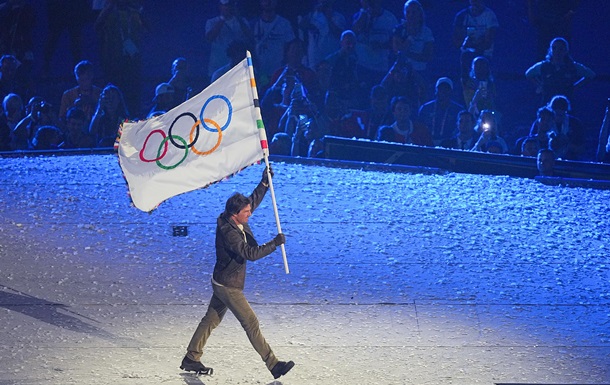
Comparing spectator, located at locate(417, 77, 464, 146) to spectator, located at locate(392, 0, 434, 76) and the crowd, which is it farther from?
spectator, located at locate(392, 0, 434, 76)

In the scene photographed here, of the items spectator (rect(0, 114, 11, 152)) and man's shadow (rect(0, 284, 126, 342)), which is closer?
man's shadow (rect(0, 284, 126, 342))

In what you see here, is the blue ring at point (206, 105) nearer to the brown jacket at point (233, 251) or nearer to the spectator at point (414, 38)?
the brown jacket at point (233, 251)

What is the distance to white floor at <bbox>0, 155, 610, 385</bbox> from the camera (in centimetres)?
816

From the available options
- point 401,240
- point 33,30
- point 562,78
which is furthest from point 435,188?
point 33,30

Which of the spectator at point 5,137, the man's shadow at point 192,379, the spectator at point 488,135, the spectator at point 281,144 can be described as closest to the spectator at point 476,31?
the spectator at point 488,135

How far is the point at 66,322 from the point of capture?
9.03 meters

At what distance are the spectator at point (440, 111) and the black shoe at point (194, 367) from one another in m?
7.57

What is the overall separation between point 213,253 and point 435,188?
366cm

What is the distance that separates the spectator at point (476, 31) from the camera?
15180mm

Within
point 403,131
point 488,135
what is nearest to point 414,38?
point 403,131

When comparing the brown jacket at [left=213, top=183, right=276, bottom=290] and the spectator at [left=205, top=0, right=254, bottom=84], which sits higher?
the spectator at [left=205, top=0, right=254, bottom=84]

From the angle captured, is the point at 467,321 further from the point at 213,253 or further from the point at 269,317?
the point at 213,253

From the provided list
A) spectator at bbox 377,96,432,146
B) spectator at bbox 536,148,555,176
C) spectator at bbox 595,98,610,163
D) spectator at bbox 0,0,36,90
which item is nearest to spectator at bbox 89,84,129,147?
spectator at bbox 0,0,36,90

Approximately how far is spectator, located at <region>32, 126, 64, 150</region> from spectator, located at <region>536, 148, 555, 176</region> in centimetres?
703
